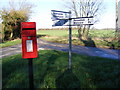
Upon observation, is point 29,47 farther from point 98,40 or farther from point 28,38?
point 98,40

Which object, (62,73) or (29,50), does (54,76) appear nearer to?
(62,73)

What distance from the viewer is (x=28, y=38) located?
7.79 feet

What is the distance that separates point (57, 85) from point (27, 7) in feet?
47.9

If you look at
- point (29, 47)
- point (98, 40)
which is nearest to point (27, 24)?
point (29, 47)

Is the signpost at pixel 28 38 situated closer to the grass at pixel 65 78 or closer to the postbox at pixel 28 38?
the postbox at pixel 28 38

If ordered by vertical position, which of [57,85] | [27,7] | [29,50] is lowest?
[57,85]

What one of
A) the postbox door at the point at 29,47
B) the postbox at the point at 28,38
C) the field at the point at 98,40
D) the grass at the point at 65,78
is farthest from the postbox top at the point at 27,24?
the field at the point at 98,40

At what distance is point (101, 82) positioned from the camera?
3.12 meters

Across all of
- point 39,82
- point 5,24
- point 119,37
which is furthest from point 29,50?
point 5,24

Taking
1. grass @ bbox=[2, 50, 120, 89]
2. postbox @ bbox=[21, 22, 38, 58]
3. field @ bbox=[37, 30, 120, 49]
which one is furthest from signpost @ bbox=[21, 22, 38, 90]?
field @ bbox=[37, 30, 120, 49]

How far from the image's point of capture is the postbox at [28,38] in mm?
2340

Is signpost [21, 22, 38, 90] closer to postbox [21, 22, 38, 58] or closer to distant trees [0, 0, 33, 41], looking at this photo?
postbox [21, 22, 38, 58]

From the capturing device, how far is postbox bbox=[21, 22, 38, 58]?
2340mm

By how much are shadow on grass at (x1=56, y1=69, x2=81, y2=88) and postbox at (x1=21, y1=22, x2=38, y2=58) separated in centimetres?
119
